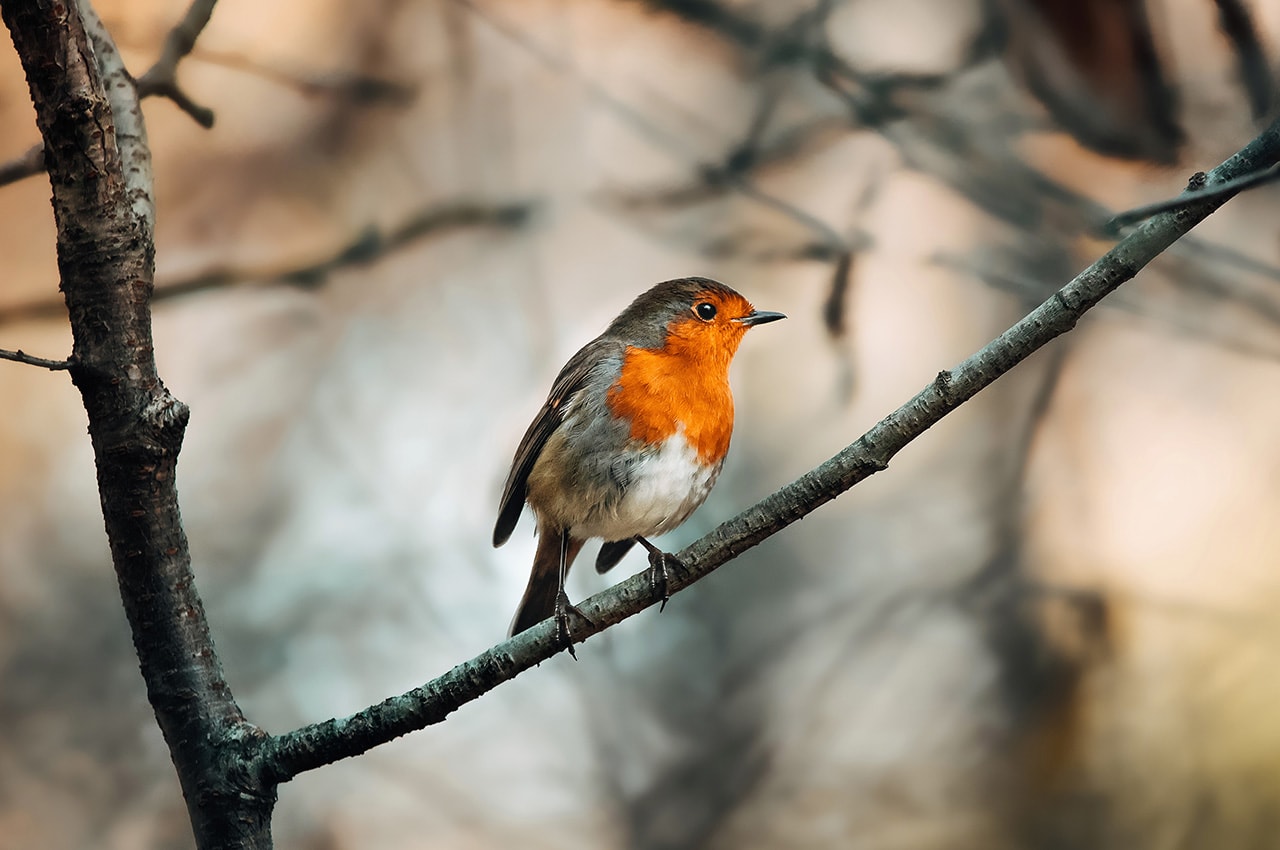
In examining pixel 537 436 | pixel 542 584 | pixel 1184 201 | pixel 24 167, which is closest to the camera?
pixel 1184 201

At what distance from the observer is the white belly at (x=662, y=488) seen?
181 cm

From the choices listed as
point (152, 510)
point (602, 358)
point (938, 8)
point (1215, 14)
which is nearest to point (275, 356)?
point (602, 358)

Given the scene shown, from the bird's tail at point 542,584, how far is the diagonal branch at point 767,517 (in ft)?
2.11

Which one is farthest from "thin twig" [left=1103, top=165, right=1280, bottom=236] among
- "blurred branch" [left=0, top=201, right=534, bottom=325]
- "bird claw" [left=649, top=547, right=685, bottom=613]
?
"blurred branch" [left=0, top=201, right=534, bottom=325]

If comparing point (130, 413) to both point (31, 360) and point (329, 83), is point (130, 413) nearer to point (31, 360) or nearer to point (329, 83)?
point (31, 360)

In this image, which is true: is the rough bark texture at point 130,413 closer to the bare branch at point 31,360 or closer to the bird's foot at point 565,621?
the bare branch at point 31,360

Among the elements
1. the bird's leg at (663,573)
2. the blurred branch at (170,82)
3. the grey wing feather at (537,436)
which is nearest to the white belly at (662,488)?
the grey wing feather at (537,436)

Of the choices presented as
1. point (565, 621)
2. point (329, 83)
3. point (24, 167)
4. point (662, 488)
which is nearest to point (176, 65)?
point (329, 83)

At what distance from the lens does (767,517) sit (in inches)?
50.9

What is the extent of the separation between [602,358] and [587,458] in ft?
0.73

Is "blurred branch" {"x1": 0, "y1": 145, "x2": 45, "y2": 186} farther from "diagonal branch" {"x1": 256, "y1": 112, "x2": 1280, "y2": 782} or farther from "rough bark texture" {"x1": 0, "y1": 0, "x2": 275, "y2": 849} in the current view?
"diagonal branch" {"x1": 256, "y1": 112, "x2": 1280, "y2": 782}

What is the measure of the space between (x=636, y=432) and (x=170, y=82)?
1.25 metres

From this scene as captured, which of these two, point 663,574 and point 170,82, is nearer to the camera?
point 663,574

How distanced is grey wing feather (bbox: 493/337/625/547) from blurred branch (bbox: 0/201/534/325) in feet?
3.67
